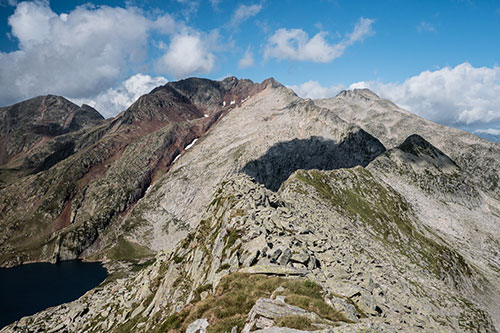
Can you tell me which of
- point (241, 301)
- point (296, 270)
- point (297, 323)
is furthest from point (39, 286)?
point (297, 323)

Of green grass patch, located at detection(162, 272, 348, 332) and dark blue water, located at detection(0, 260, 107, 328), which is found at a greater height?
green grass patch, located at detection(162, 272, 348, 332)

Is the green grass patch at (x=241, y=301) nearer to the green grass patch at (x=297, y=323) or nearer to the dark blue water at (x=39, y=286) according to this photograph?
the green grass patch at (x=297, y=323)

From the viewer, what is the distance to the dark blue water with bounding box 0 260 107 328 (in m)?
142

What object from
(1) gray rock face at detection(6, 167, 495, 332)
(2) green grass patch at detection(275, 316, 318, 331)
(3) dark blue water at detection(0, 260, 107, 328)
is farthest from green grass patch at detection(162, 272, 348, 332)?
(3) dark blue water at detection(0, 260, 107, 328)

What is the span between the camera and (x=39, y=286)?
170 meters

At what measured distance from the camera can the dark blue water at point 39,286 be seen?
142125 mm

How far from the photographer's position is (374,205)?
103938 millimetres

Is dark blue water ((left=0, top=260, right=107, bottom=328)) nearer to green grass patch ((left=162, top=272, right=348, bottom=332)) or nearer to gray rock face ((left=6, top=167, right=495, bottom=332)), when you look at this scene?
gray rock face ((left=6, top=167, right=495, bottom=332))

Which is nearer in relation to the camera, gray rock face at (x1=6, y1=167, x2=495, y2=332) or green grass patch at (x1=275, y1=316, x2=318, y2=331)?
green grass patch at (x1=275, y1=316, x2=318, y2=331)

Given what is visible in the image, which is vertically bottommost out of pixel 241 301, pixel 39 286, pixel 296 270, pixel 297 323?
pixel 39 286

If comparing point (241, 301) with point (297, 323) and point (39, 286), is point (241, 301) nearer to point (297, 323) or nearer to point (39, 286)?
point (297, 323)

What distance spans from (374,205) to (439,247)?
→ 27.0 metres

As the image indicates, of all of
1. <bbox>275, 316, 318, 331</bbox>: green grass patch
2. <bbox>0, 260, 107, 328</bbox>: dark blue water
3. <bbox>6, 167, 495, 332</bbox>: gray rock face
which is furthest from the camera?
<bbox>0, 260, 107, 328</bbox>: dark blue water

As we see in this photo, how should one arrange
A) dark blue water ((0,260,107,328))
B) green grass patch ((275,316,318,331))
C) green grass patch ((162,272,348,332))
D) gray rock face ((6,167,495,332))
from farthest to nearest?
dark blue water ((0,260,107,328)) → gray rock face ((6,167,495,332)) → green grass patch ((162,272,348,332)) → green grass patch ((275,316,318,331))
